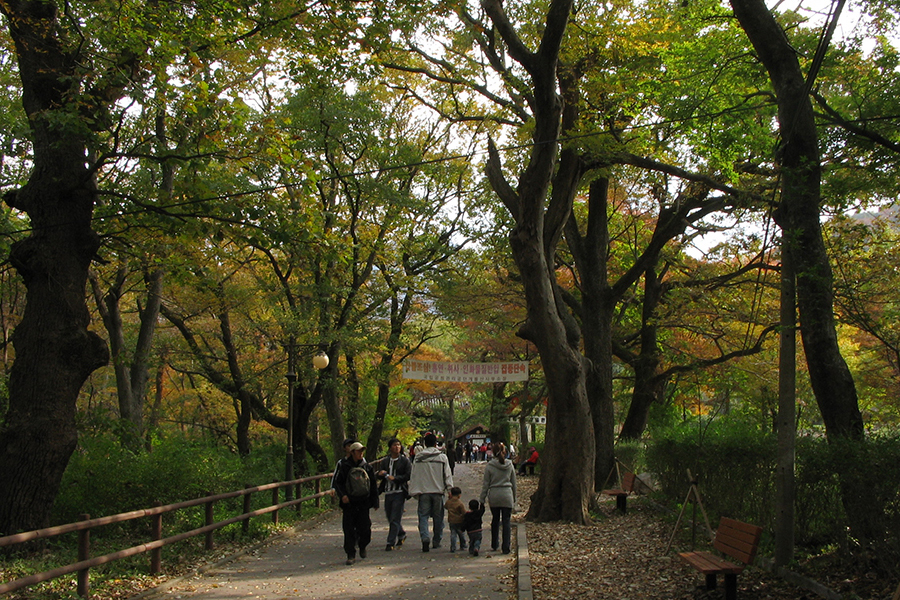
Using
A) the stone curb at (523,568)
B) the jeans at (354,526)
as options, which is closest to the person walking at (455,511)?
the stone curb at (523,568)

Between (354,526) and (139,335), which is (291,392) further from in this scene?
(354,526)

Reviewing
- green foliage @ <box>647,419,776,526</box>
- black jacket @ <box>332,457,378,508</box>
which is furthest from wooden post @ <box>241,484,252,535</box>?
green foliage @ <box>647,419,776,526</box>

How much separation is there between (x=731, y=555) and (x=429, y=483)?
184 inches

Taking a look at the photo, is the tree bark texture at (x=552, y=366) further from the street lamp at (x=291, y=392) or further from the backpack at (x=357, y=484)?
the street lamp at (x=291, y=392)

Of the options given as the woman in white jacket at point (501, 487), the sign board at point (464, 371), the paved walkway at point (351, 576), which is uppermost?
the sign board at point (464, 371)

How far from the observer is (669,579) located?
814cm

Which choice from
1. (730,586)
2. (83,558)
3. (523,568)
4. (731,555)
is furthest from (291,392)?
(730,586)

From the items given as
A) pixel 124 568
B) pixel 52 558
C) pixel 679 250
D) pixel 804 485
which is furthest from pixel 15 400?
pixel 679 250

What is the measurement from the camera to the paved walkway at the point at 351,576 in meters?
7.66

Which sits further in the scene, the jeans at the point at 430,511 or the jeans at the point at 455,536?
the jeans at the point at 430,511

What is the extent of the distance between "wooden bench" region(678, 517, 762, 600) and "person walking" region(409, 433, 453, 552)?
4088 millimetres

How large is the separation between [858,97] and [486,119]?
8167 mm

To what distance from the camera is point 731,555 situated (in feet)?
23.1

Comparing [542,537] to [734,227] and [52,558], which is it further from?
[734,227]
